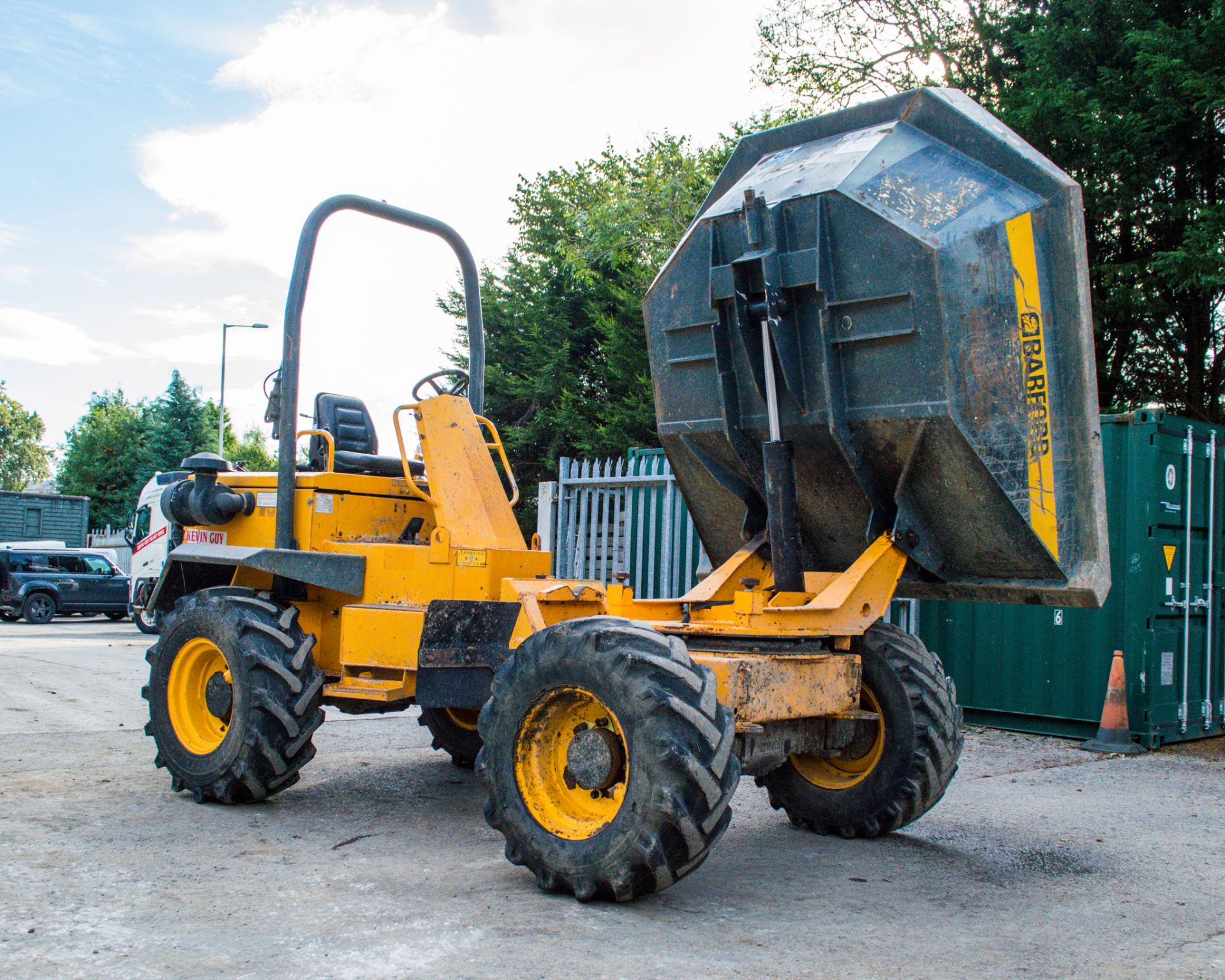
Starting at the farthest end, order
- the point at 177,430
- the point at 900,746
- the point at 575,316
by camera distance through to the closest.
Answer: the point at 177,430
the point at 575,316
the point at 900,746

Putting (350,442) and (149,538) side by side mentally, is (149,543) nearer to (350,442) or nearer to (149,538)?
(149,538)

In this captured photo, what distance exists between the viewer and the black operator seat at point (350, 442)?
677 centimetres

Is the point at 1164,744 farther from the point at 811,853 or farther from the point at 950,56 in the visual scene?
the point at 950,56

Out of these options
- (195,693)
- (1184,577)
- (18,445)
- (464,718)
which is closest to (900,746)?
(464,718)

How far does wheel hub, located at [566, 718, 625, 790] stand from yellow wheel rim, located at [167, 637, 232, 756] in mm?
2729

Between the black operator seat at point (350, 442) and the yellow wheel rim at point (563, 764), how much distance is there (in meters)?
2.59

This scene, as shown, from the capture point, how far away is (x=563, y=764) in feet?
15.1

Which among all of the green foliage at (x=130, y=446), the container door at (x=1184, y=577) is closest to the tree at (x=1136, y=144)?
the container door at (x=1184, y=577)

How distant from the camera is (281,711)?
18.8 ft

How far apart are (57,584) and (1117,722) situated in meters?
22.4

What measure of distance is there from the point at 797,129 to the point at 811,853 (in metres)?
3.68

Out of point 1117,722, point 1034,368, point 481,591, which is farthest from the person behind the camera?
point 1117,722

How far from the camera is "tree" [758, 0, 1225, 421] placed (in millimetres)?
13219

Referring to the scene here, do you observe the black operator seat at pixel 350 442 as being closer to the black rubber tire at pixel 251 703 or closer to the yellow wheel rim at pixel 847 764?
the black rubber tire at pixel 251 703
